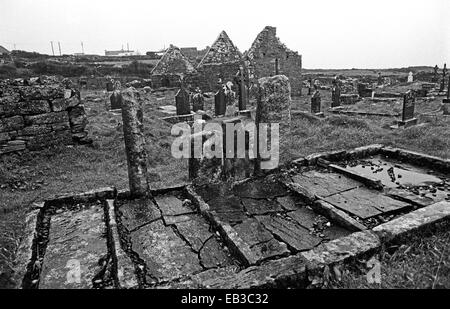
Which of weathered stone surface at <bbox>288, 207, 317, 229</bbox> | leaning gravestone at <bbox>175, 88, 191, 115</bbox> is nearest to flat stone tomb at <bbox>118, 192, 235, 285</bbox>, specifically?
weathered stone surface at <bbox>288, 207, 317, 229</bbox>

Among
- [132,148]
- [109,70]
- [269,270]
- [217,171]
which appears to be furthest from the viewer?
[109,70]

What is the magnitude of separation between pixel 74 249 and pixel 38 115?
5459 millimetres

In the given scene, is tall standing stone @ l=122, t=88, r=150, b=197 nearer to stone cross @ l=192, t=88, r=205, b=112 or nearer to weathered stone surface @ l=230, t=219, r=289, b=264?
weathered stone surface @ l=230, t=219, r=289, b=264

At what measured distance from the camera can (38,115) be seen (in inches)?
316

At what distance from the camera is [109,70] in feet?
96.4

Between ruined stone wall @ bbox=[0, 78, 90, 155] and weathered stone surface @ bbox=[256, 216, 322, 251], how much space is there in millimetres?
6370

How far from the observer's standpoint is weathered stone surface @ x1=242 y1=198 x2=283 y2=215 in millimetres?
4910

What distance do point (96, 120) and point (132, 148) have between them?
789cm

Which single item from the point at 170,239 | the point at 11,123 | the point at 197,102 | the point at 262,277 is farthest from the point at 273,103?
the point at 197,102

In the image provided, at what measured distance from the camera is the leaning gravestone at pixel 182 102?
12891 millimetres

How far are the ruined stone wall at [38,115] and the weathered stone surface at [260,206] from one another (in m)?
5.74

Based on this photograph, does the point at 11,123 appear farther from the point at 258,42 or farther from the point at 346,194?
the point at 258,42
